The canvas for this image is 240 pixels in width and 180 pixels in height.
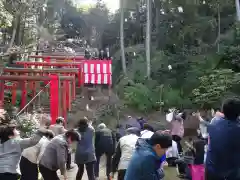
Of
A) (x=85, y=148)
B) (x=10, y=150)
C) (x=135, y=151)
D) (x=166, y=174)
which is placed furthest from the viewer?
(x=166, y=174)

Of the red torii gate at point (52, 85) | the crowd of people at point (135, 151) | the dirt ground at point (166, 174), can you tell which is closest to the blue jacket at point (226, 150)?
the crowd of people at point (135, 151)

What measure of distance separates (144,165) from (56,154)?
2559 mm

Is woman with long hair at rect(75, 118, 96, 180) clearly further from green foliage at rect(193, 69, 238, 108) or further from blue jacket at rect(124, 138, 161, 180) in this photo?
green foliage at rect(193, 69, 238, 108)

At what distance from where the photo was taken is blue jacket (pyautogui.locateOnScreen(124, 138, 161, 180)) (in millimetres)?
2871

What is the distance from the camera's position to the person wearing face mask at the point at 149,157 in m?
2.88

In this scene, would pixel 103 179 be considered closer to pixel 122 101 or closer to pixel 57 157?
pixel 57 157

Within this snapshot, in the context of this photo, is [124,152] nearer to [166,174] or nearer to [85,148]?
[85,148]

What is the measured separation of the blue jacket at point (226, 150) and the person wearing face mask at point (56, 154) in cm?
219

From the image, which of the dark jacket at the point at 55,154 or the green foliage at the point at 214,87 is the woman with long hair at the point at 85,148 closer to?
the dark jacket at the point at 55,154

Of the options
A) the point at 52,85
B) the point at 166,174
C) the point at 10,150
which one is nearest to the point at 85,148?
the point at 10,150

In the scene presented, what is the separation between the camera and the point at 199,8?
2294 centimetres

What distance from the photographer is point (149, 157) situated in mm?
2889

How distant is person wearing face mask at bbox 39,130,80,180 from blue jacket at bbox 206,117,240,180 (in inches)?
86.3

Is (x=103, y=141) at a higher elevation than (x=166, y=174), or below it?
higher
